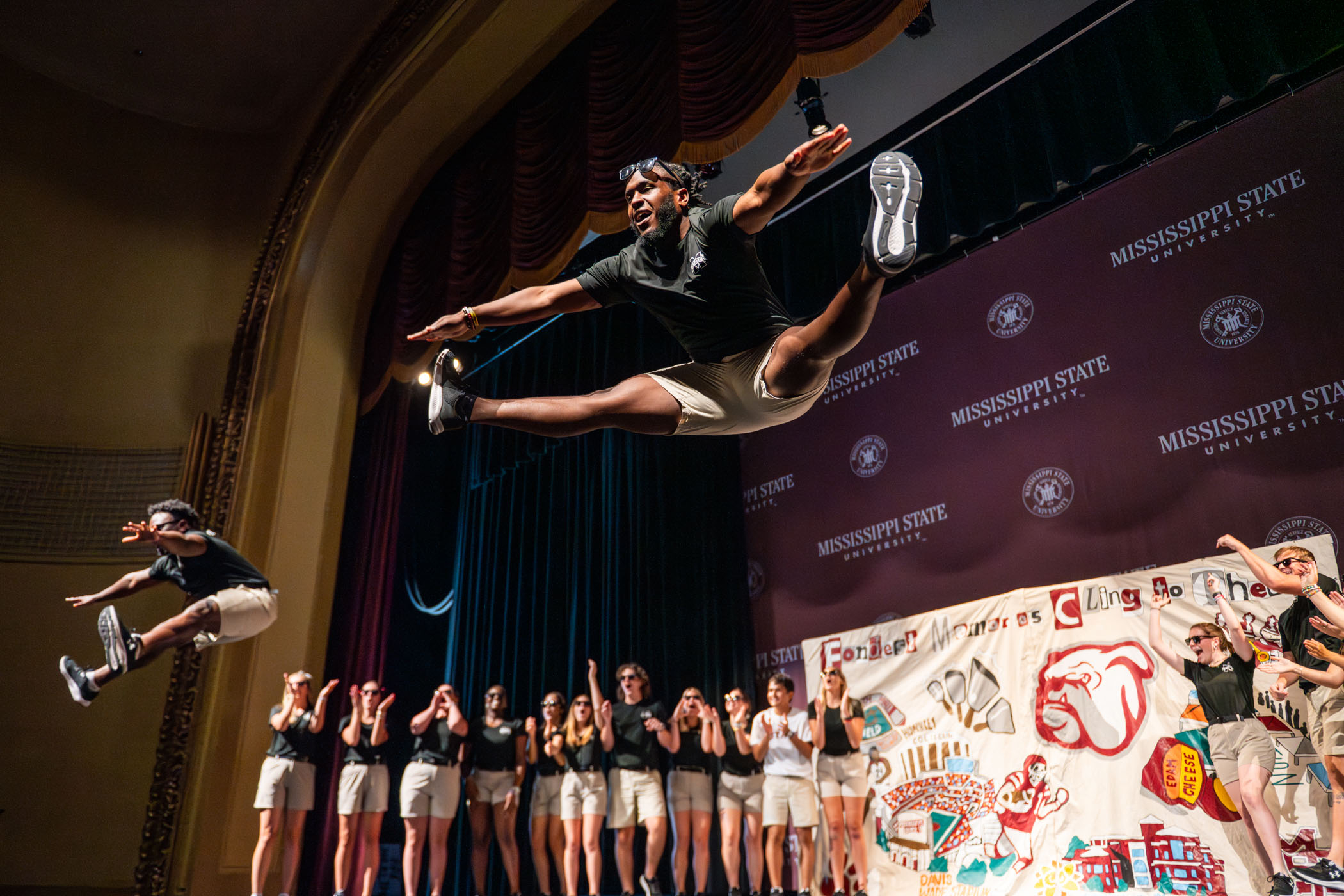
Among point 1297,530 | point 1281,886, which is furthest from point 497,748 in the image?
point 1297,530

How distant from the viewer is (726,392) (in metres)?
2.70

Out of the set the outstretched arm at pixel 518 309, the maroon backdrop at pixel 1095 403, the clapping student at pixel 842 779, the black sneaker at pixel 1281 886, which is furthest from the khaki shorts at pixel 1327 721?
the outstretched arm at pixel 518 309

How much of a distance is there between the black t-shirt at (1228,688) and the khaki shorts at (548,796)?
13.2 ft

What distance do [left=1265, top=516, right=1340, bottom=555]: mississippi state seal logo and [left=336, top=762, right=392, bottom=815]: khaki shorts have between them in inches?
222

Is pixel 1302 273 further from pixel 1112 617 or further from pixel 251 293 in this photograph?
pixel 251 293

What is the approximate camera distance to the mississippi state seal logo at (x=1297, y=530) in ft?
16.1

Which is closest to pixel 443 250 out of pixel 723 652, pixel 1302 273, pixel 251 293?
pixel 251 293

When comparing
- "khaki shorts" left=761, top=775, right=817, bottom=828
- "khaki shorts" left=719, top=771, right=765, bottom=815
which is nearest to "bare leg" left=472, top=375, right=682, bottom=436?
"khaki shorts" left=761, top=775, right=817, bottom=828

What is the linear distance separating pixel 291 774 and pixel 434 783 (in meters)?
0.92

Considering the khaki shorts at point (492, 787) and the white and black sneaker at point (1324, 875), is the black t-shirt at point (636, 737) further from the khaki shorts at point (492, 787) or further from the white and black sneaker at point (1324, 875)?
the white and black sneaker at point (1324, 875)

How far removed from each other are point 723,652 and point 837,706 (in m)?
1.78

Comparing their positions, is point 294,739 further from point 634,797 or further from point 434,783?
point 634,797

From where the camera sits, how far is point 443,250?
7422 mm

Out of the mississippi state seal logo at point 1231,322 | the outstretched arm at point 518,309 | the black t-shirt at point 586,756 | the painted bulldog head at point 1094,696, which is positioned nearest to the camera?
the outstretched arm at point 518,309
